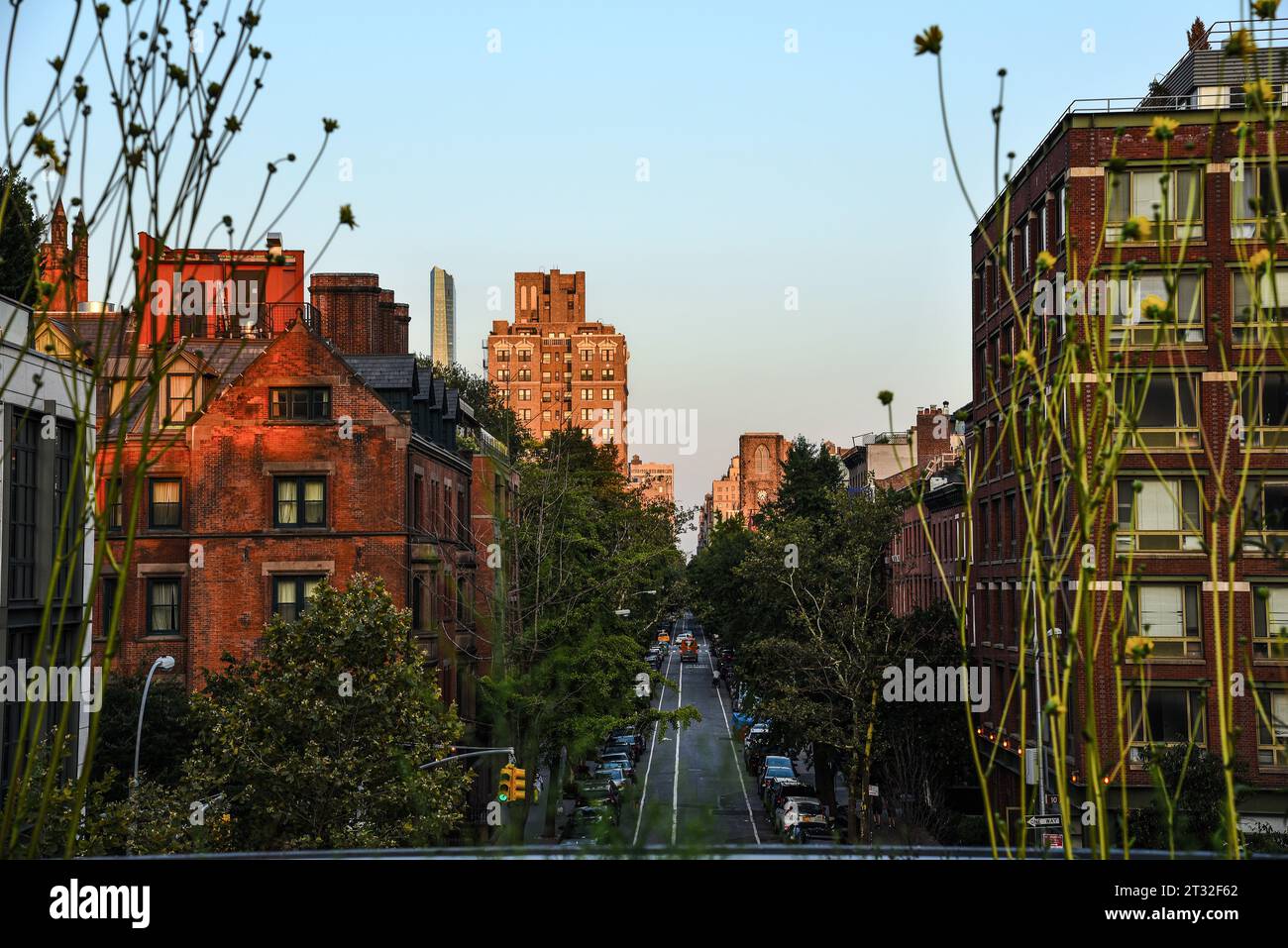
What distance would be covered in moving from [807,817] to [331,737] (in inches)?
A: 986

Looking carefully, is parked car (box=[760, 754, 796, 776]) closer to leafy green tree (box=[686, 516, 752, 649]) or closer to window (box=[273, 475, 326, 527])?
leafy green tree (box=[686, 516, 752, 649])

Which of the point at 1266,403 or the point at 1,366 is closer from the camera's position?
the point at 1,366

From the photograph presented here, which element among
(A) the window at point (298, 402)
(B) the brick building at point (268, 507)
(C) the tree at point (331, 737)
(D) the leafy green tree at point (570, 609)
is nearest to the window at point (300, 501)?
(B) the brick building at point (268, 507)

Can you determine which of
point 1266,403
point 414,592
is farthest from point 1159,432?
point 414,592

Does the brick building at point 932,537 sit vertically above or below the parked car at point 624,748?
above

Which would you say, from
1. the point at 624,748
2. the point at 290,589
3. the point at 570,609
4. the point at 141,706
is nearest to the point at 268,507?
the point at 290,589

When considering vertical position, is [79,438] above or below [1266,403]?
below

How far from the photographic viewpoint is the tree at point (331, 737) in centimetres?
2595

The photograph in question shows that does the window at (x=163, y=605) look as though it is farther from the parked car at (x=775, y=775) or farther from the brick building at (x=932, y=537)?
the brick building at (x=932, y=537)

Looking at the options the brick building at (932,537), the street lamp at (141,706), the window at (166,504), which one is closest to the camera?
the street lamp at (141,706)

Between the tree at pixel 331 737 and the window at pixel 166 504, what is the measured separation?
45.3 feet
